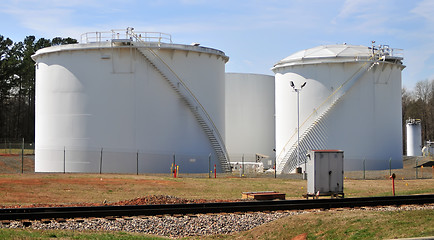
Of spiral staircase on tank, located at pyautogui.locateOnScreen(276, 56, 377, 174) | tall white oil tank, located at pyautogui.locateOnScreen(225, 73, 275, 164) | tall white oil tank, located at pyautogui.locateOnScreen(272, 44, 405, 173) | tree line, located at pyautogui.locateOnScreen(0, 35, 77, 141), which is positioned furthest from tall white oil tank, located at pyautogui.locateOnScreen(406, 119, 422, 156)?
tree line, located at pyautogui.locateOnScreen(0, 35, 77, 141)

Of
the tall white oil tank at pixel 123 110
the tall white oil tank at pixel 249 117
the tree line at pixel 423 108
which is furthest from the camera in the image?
the tree line at pixel 423 108

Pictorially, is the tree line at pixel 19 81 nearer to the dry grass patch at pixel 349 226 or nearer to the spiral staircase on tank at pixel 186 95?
the spiral staircase on tank at pixel 186 95

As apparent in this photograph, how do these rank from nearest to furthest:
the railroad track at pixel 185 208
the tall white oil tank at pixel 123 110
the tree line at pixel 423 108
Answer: the railroad track at pixel 185 208 → the tall white oil tank at pixel 123 110 → the tree line at pixel 423 108

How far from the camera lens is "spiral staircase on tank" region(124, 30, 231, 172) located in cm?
4003

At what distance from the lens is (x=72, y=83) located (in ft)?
132

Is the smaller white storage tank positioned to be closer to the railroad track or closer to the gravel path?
the railroad track

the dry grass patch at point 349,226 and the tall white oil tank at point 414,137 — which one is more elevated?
the tall white oil tank at point 414,137

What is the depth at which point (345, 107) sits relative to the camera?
44.2 meters

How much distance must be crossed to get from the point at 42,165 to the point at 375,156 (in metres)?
25.4

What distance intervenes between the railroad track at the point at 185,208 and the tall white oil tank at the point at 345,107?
22.9 meters

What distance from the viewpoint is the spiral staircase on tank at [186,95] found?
131 feet

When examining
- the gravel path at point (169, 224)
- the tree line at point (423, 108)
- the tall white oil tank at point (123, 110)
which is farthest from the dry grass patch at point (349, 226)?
the tree line at point (423, 108)

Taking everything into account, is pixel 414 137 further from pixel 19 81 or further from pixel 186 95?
pixel 19 81

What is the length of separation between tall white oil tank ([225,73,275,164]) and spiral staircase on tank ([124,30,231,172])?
12.6 metres
